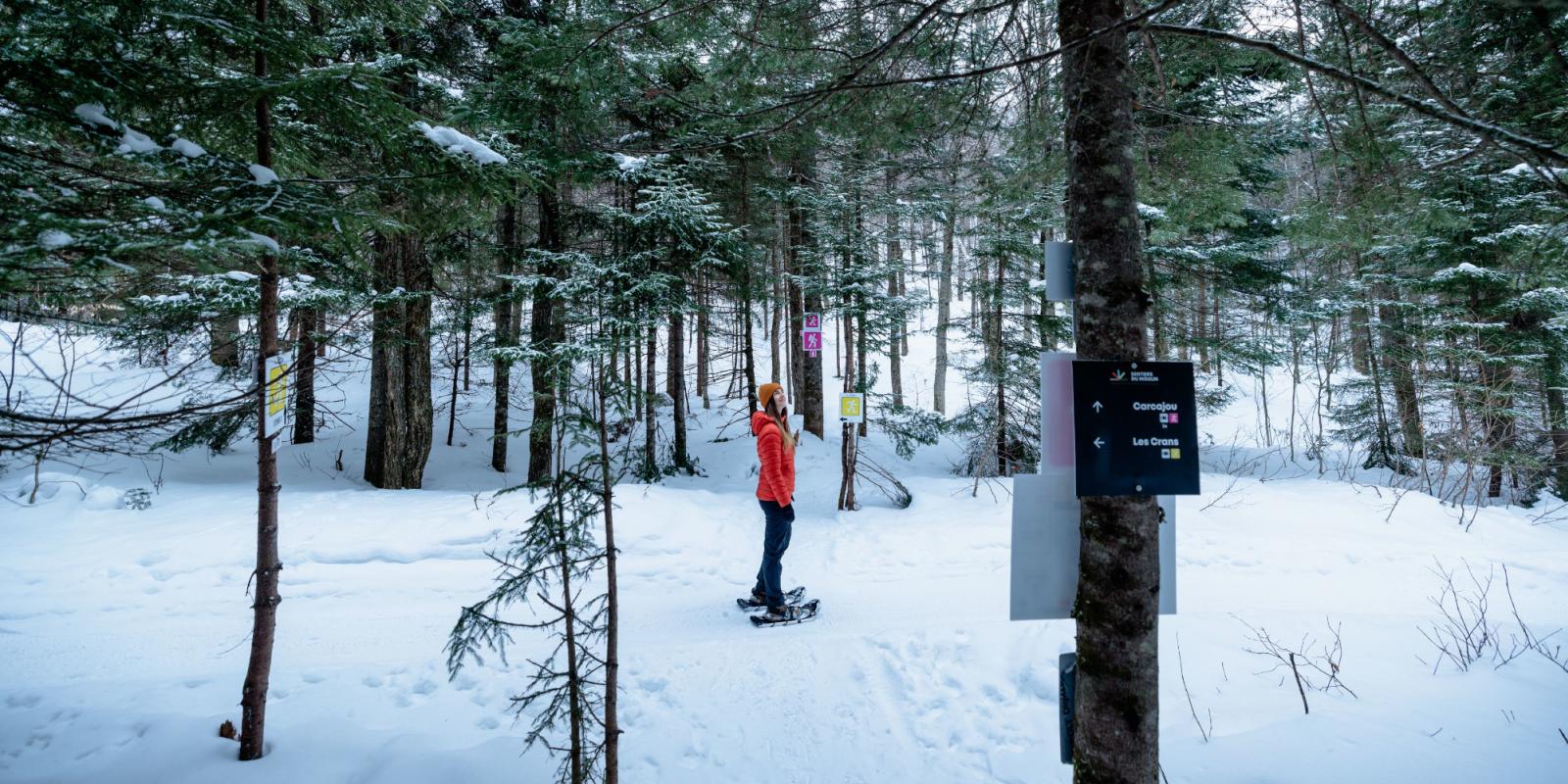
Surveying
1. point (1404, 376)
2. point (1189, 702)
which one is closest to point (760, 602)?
point (1189, 702)

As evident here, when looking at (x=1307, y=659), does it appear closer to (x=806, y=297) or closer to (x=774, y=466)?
(x=774, y=466)

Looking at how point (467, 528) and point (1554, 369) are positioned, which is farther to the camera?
point (1554, 369)

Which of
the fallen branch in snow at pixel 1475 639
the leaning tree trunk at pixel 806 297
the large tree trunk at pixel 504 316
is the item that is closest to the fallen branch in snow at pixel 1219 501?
the fallen branch in snow at pixel 1475 639

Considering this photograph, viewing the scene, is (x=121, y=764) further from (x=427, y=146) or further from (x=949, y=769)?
(x=949, y=769)

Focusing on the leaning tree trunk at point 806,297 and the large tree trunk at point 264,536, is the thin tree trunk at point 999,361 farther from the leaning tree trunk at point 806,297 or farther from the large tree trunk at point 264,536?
the large tree trunk at point 264,536

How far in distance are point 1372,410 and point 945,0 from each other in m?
15.6

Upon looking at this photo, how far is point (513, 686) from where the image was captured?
4223 millimetres

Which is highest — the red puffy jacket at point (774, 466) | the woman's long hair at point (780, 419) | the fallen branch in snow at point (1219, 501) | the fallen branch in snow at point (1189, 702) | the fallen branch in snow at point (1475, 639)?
the woman's long hair at point (780, 419)

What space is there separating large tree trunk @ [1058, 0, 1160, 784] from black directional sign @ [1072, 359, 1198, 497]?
0.08m

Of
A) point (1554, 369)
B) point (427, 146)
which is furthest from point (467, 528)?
point (1554, 369)

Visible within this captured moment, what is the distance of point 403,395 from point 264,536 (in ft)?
23.2

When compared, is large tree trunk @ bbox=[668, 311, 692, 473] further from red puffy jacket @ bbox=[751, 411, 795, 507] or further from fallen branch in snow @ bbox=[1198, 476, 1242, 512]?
fallen branch in snow @ bbox=[1198, 476, 1242, 512]

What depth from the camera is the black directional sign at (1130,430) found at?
2285 mm

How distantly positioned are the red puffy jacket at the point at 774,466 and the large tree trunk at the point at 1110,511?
3136 mm
